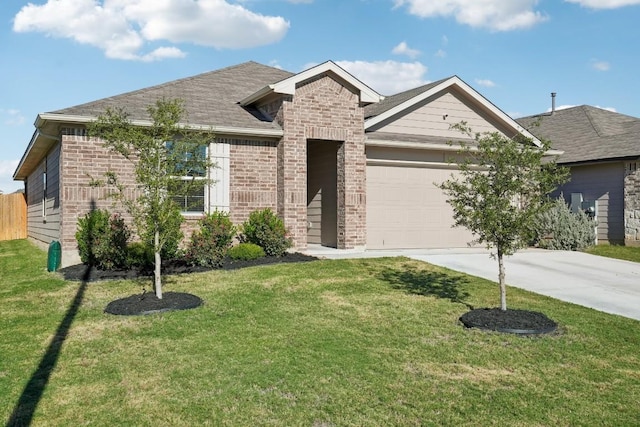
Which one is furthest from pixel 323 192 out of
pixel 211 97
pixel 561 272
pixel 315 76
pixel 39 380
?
pixel 39 380

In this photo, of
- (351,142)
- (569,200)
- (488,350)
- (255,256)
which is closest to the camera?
(488,350)

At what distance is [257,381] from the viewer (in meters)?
5.15

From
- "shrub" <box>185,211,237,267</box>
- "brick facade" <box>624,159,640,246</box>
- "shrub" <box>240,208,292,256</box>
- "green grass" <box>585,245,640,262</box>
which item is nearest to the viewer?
"shrub" <box>185,211,237,267</box>

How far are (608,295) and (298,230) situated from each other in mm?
7257

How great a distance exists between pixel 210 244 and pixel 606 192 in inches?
562

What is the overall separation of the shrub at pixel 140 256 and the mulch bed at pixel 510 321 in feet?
22.7

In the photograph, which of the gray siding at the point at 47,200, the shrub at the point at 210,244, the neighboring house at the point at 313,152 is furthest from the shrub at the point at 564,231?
the gray siding at the point at 47,200

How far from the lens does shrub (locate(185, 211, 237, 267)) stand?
38.0 feet

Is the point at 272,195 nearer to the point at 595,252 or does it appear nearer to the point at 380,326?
the point at 380,326

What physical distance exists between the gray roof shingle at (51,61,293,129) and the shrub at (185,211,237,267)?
2.76m

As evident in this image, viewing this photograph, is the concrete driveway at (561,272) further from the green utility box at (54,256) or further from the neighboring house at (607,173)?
the green utility box at (54,256)

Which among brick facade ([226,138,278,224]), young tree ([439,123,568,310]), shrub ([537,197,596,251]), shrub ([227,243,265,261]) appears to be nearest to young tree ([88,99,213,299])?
shrub ([227,243,265,261])

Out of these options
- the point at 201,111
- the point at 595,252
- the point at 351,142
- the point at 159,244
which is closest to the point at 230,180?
the point at 201,111

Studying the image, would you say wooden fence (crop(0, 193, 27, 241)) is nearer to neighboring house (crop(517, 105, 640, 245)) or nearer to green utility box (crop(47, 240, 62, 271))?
green utility box (crop(47, 240, 62, 271))
